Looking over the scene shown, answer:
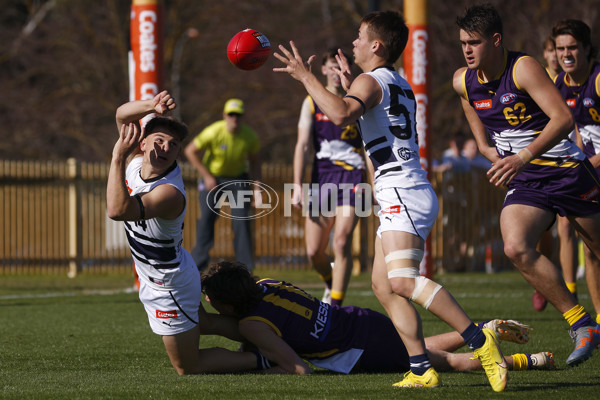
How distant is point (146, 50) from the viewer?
1168 cm

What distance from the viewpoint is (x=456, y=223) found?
56.4 ft

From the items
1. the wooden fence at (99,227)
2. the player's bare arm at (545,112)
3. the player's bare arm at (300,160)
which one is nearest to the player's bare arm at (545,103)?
the player's bare arm at (545,112)

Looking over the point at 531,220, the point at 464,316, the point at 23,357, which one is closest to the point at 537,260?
the point at 531,220

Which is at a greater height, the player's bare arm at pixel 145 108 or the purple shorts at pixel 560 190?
the player's bare arm at pixel 145 108

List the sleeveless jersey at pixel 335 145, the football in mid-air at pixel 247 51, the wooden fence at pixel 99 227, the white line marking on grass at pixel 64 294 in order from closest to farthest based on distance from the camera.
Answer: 1. the football in mid-air at pixel 247 51
2. the sleeveless jersey at pixel 335 145
3. the white line marking on grass at pixel 64 294
4. the wooden fence at pixel 99 227

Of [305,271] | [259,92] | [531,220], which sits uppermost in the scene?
[259,92]

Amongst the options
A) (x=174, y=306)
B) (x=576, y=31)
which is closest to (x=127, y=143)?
(x=174, y=306)

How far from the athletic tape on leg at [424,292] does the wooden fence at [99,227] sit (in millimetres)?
11191

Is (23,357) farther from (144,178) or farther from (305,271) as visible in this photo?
(305,271)

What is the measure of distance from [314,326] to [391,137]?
135 centimetres

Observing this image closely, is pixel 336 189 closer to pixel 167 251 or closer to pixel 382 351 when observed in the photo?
pixel 382 351

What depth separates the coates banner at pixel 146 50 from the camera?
458 inches

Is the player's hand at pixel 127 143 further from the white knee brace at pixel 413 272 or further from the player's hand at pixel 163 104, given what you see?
the white knee brace at pixel 413 272

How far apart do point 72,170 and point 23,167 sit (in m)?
1.03
